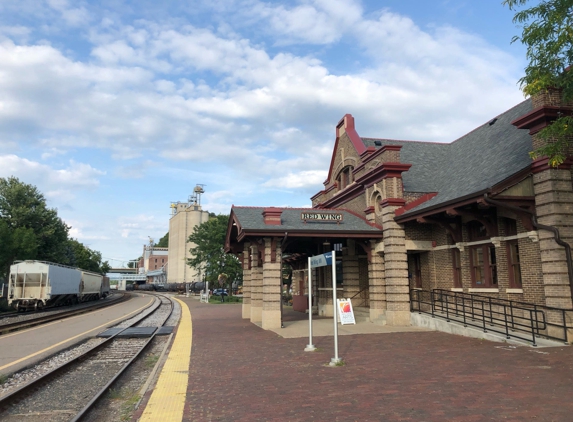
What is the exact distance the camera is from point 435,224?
1780 centimetres

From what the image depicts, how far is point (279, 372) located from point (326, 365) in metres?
1.15

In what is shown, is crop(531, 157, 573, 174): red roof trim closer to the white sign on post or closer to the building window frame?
the building window frame

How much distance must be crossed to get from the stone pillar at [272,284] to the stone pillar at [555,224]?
29.9ft

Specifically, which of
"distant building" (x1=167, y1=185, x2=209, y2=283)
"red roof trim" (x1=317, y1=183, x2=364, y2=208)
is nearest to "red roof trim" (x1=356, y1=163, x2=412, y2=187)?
"red roof trim" (x1=317, y1=183, x2=364, y2=208)

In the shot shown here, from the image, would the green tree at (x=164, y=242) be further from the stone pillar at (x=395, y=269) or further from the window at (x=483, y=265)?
the window at (x=483, y=265)

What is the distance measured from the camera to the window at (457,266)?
16.5m

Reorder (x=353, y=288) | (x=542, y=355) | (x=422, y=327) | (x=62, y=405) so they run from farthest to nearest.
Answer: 1. (x=353, y=288)
2. (x=422, y=327)
3. (x=542, y=355)
4. (x=62, y=405)

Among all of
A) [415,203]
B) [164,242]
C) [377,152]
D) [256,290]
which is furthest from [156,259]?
[415,203]

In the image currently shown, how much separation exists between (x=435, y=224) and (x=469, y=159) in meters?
3.52

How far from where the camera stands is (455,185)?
16938mm

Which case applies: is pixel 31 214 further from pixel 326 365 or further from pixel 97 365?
pixel 326 365

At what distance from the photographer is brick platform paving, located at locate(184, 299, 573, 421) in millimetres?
6223

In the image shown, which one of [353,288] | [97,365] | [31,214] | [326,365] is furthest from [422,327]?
[31,214]

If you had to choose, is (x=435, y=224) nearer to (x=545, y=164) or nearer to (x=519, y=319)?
(x=519, y=319)
